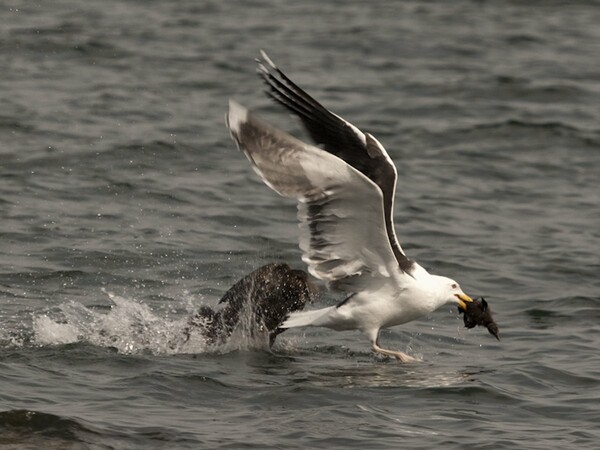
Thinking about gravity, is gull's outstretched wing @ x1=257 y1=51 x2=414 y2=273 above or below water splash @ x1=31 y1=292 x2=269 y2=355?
above

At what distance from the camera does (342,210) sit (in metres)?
8.37

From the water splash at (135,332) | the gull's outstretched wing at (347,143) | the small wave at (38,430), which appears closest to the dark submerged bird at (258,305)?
the water splash at (135,332)

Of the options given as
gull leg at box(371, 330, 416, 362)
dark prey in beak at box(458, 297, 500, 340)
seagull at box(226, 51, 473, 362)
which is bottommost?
gull leg at box(371, 330, 416, 362)

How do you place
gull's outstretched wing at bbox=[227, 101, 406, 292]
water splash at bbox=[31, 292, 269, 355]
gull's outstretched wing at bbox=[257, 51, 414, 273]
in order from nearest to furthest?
gull's outstretched wing at bbox=[227, 101, 406, 292] → gull's outstretched wing at bbox=[257, 51, 414, 273] → water splash at bbox=[31, 292, 269, 355]

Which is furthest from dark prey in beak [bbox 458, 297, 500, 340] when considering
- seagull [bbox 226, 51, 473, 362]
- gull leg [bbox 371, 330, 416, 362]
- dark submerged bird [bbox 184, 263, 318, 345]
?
dark submerged bird [bbox 184, 263, 318, 345]

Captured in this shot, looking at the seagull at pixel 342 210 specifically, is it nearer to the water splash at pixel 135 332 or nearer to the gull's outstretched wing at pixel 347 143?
the gull's outstretched wing at pixel 347 143

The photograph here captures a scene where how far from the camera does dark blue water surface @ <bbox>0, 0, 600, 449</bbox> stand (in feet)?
26.6

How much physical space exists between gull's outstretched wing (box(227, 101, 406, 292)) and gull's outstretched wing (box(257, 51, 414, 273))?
270 millimetres

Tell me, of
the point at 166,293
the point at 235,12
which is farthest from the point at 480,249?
the point at 235,12

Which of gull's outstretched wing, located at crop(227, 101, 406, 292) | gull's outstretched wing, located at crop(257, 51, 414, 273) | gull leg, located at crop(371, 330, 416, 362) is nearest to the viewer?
gull's outstretched wing, located at crop(227, 101, 406, 292)

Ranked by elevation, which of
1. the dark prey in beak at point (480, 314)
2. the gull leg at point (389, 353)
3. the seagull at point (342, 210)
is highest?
the seagull at point (342, 210)

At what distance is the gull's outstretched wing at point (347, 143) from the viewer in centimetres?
889

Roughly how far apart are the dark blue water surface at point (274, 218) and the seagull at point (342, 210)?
16.0 inches

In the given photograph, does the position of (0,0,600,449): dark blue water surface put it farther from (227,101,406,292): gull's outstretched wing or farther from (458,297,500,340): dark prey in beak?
(227,101,406,292): gull's outstretched wing
